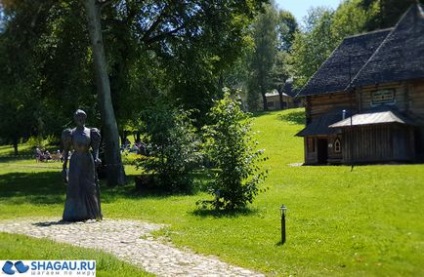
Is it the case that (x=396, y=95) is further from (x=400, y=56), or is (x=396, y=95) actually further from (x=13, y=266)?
(x=13, y=266)

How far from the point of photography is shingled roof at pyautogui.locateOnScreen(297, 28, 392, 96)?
39312 mm

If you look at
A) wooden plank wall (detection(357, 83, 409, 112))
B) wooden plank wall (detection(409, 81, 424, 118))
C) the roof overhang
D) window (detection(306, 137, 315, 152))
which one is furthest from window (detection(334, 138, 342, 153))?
wooden plank wall (detection(409, 81, 424, 118))

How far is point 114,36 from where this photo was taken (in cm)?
2914

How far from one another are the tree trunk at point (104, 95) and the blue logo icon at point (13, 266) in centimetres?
1694

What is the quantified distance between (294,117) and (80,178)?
58.7m

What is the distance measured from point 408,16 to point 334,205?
24.7 meters

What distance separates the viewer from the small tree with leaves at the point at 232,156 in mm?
16766

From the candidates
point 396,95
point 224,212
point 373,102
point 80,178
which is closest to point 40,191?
point 80,178

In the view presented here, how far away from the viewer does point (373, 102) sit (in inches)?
1437

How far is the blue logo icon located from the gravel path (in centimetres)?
220

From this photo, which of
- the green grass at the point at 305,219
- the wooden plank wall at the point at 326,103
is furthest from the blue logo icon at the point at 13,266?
the wooden plank wall at the point at 326,103

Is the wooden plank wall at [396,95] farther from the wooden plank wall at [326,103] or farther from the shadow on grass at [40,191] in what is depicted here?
the shadow on grass at [40,191]

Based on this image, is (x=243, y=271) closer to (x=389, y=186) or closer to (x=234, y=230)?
(x=234, y=230)

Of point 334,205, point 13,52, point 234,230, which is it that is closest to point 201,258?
point 234,230
